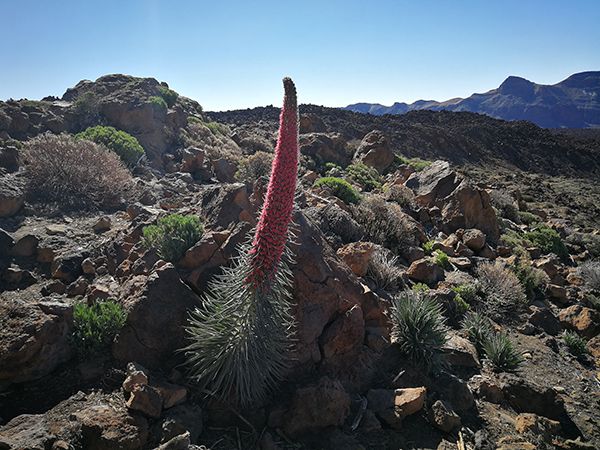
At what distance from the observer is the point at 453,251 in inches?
299

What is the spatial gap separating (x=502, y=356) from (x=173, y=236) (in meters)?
3.97

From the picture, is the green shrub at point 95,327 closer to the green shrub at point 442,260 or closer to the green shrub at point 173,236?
the green shrub at point 173,236

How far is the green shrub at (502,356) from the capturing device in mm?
4477

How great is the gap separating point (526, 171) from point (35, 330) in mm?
29103

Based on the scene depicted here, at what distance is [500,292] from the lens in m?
6.20

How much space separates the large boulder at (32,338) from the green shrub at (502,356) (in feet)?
14.3

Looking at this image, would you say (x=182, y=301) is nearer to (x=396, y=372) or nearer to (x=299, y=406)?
(x=299, y=406)

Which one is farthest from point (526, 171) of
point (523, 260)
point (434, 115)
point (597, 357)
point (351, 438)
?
point (351, 438)

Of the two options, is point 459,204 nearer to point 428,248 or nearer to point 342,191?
point 428,248

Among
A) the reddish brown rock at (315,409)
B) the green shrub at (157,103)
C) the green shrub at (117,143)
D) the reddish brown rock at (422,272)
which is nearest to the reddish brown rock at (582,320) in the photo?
the reddish brown rock at (422,272)

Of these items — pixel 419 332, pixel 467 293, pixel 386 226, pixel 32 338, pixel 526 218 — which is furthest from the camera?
pixel 526 218

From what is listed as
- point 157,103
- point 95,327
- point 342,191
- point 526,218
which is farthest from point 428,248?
point 157,103

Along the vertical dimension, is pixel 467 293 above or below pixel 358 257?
below

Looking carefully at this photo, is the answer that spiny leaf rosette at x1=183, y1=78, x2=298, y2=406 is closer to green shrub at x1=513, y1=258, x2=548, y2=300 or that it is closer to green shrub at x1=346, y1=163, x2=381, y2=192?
green shrub at x1=513, y1=258, x2=548, y2=300
